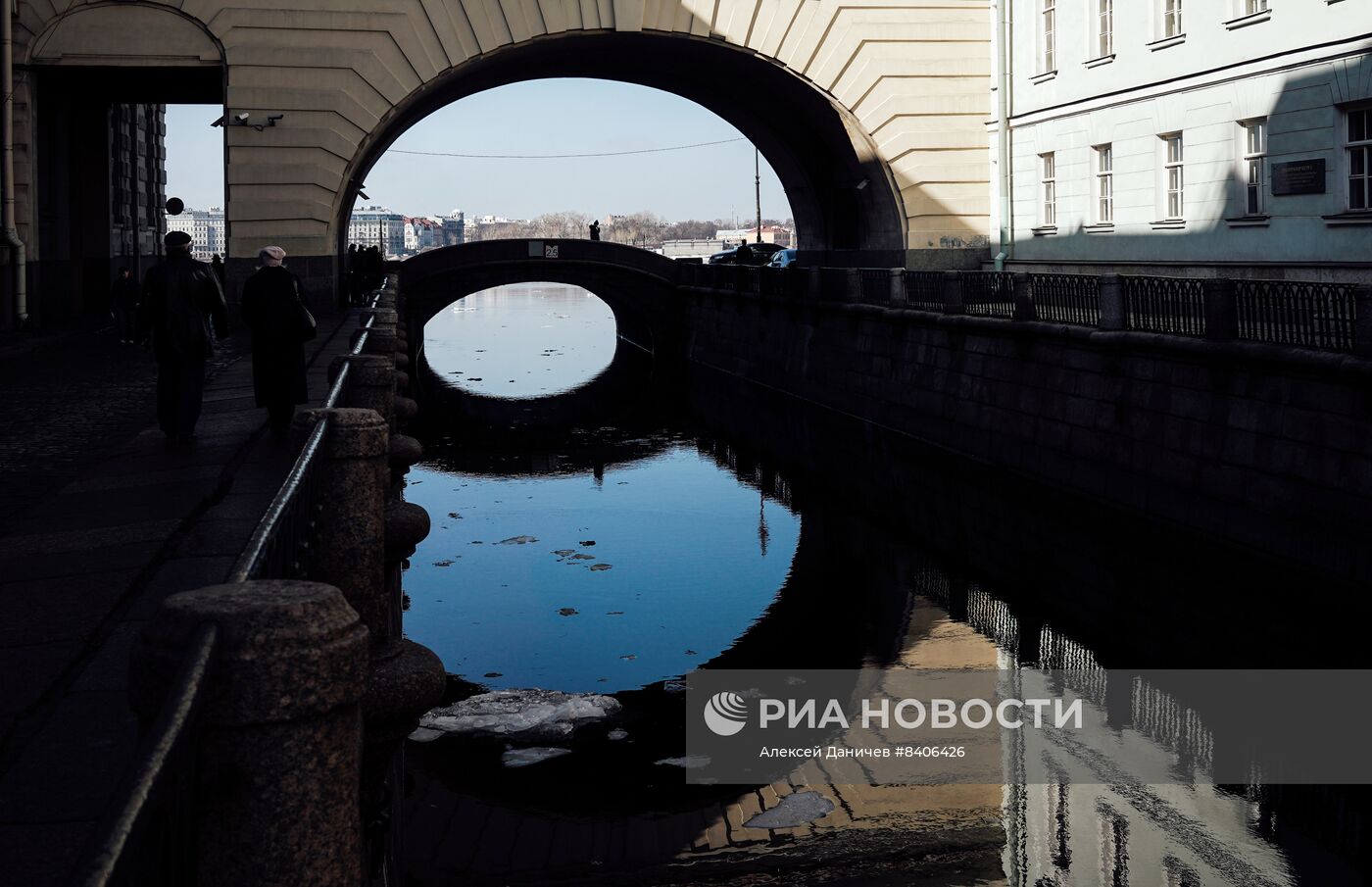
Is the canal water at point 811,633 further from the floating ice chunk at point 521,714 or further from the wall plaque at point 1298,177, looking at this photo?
the wall plaque at point 1298,177

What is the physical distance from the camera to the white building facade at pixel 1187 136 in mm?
17359

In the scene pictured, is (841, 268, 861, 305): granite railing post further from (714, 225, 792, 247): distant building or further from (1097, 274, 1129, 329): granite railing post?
(714, 225, 792, 247): distant building

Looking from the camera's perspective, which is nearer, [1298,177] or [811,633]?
[811,633]

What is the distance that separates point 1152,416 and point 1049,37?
41.4ft

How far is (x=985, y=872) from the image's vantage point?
679 centimetres

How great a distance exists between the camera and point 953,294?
67.1 ft

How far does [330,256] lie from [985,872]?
23182 mm

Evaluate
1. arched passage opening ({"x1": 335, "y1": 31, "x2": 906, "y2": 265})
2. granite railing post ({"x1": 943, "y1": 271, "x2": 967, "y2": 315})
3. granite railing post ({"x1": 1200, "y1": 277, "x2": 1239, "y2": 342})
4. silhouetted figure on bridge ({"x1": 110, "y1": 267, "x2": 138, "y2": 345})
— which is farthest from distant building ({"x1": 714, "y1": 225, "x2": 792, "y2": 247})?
granite railing post ({"x1": 1200, "y1": 277, "x2": 1239, "y2": 342})

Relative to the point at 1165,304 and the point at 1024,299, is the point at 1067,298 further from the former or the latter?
the point at 1165,304

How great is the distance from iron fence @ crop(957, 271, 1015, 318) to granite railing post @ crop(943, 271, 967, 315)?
0.05 meters

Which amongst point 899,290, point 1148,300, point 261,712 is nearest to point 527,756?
point 261,712

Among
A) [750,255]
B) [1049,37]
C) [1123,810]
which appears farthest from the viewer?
[750,255]

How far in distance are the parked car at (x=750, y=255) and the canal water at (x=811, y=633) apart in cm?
A: 1829

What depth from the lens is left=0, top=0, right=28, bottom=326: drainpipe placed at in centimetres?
2517
